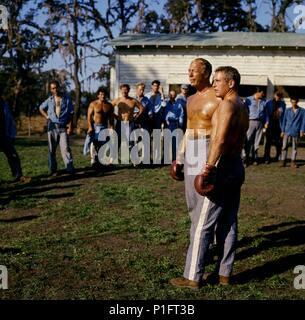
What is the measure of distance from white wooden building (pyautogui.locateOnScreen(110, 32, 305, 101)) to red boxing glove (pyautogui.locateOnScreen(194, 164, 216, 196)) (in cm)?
1452

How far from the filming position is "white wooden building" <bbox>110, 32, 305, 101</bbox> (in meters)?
17.6

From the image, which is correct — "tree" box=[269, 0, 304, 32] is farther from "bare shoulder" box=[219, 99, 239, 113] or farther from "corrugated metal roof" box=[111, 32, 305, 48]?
"bare shoulder" box=[219, 99, 239, 113]

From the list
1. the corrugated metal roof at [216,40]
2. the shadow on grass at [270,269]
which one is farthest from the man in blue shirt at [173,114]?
the shadow on grass at [270,269]

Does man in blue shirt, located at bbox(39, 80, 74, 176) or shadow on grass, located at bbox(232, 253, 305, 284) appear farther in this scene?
man in blue shirt, located at bbox(39, 80, 74, 176)

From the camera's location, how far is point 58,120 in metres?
9.55

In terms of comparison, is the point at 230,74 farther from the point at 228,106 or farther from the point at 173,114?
the point at 173,114

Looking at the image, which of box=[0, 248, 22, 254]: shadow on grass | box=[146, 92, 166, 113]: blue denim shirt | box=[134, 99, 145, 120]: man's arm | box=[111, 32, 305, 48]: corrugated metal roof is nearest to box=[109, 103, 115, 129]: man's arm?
box=[134, 99, 145, 120]: man's arm

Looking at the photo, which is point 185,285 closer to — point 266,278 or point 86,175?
point 266,278

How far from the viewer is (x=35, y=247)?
5234mm

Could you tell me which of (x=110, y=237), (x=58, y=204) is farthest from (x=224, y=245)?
(x=58, y=204)

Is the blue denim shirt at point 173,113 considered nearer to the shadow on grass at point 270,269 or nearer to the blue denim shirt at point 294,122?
the blue denim shirt at point 294,122

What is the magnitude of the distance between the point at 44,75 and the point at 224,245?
79.1ft

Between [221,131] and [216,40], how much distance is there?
48.9ft

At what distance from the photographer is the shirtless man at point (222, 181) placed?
12.5 ft
